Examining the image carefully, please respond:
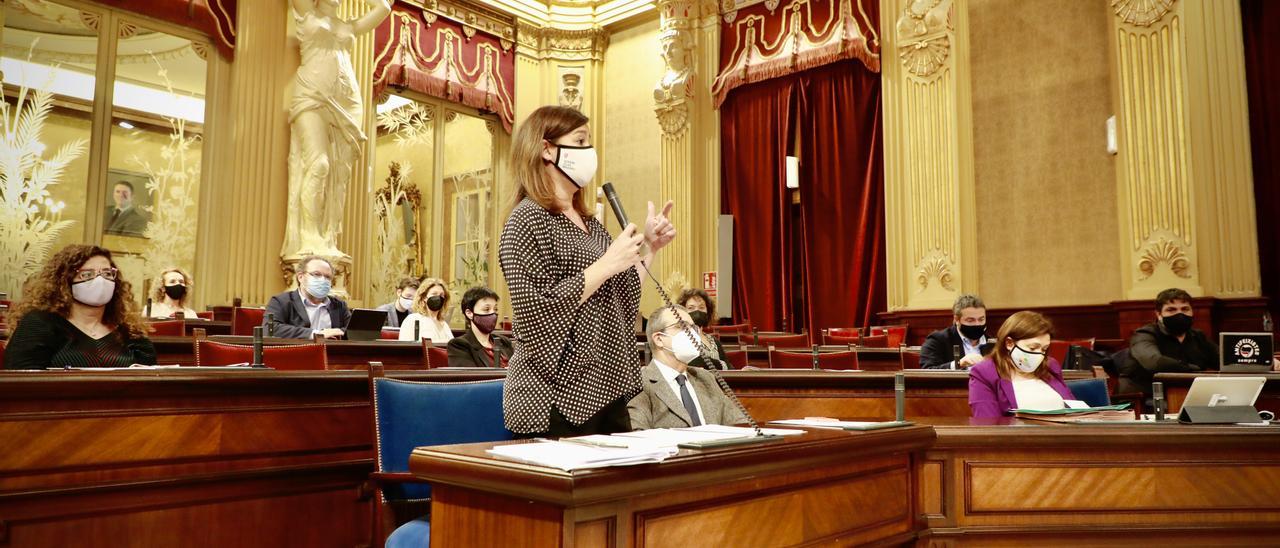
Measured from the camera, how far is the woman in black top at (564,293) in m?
1.79

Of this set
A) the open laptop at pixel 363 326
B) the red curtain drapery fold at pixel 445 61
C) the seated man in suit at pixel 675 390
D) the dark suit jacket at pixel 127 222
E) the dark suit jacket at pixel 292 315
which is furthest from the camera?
the red curtain drapery fold at pixel 445 61

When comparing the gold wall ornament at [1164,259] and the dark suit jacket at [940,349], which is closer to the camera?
the dark suit jacket at [940,349]

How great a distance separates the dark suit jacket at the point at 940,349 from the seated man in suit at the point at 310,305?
376 cm

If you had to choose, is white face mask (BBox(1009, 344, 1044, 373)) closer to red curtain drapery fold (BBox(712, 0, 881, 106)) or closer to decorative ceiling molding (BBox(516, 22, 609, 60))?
red curtain drapery fold (BBox(712, 0, 881, 106))

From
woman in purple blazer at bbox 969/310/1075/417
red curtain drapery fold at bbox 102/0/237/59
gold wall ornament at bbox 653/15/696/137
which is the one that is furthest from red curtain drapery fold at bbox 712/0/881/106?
woman in purple blazer at bbox 969/310/1075/417

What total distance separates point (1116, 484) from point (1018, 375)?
0.84 metres

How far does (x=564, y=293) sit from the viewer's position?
1.79 metres

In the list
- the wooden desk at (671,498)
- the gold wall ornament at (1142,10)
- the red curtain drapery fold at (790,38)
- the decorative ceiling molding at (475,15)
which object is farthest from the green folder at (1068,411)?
the decorative ceiling molding at (475,15)

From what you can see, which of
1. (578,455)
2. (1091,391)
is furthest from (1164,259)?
(578,455)

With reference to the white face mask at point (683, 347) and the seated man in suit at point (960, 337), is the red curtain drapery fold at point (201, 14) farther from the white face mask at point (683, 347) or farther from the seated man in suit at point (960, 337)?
the white face mask at point (683, 347)

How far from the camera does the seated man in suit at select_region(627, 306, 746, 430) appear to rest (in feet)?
7.72

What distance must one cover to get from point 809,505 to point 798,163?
8464mm

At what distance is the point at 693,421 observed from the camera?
242 centimetres

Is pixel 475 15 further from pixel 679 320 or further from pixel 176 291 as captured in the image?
pixel 679 320
